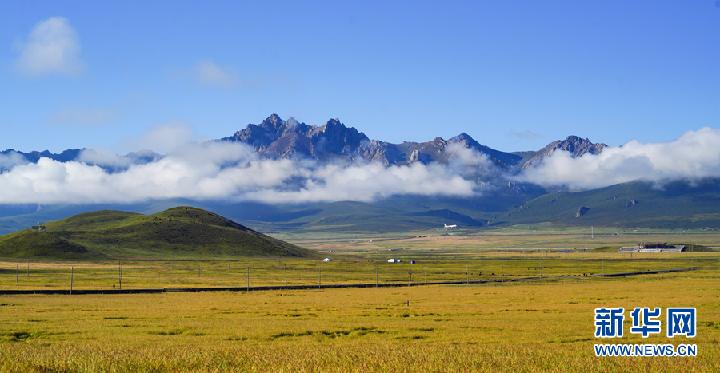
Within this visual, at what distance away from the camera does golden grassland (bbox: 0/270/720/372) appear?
890 inches

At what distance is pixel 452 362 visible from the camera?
74.8ft

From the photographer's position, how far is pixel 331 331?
50469 mm

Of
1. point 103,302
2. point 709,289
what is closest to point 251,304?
point 103,302

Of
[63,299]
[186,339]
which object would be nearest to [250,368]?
[186,339]

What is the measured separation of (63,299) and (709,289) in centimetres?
7995

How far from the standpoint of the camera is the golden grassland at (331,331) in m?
22.6

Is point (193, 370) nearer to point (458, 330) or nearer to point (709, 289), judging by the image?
point (458, 330)

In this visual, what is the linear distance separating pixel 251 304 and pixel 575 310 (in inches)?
1318

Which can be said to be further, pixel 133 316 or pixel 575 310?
pixel 575 310

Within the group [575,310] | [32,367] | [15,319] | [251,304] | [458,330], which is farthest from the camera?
[251,304]

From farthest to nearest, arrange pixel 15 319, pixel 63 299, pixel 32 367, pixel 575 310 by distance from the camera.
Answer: pixel 63 299 → pixel 575 310 → pixel 15 319 → pixel 32 367

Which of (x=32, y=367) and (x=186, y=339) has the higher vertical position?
(x=32, y=367)

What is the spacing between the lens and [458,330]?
50.8 meters

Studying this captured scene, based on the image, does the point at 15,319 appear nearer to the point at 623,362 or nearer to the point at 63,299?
the point at 63,299
